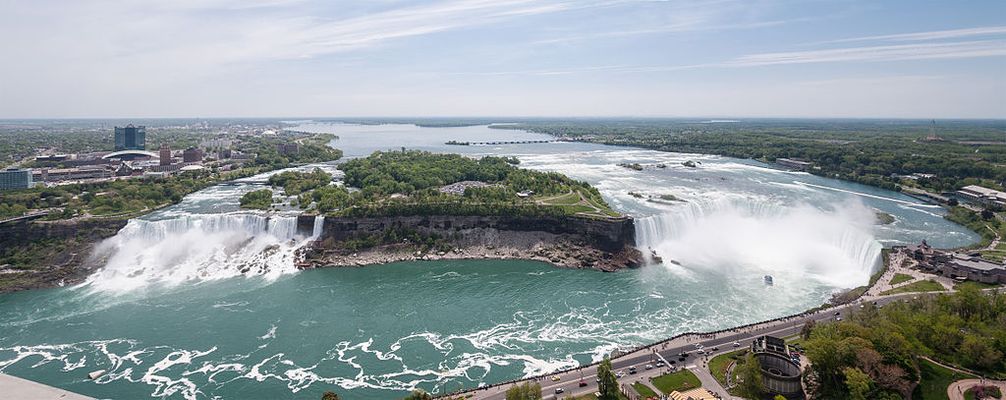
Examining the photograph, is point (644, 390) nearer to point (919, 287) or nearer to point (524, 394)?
point (524, 394)

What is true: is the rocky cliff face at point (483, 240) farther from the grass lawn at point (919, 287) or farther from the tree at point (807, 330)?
the tree at point (807, 330)

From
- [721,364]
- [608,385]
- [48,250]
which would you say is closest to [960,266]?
[721,364]

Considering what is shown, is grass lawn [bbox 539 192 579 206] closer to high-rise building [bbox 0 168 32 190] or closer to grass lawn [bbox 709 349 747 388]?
grass lawn [bbox 709 349 747 388]

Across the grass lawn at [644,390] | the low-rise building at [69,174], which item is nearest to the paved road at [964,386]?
the grass lawn at [644,390]

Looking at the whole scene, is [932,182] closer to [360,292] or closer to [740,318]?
[740,318]

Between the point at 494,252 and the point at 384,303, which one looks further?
the point at 494,252

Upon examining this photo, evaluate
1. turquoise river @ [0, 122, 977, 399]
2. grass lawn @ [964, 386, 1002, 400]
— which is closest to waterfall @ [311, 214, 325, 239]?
turquoise river @ [0, 122, 977, 399]
